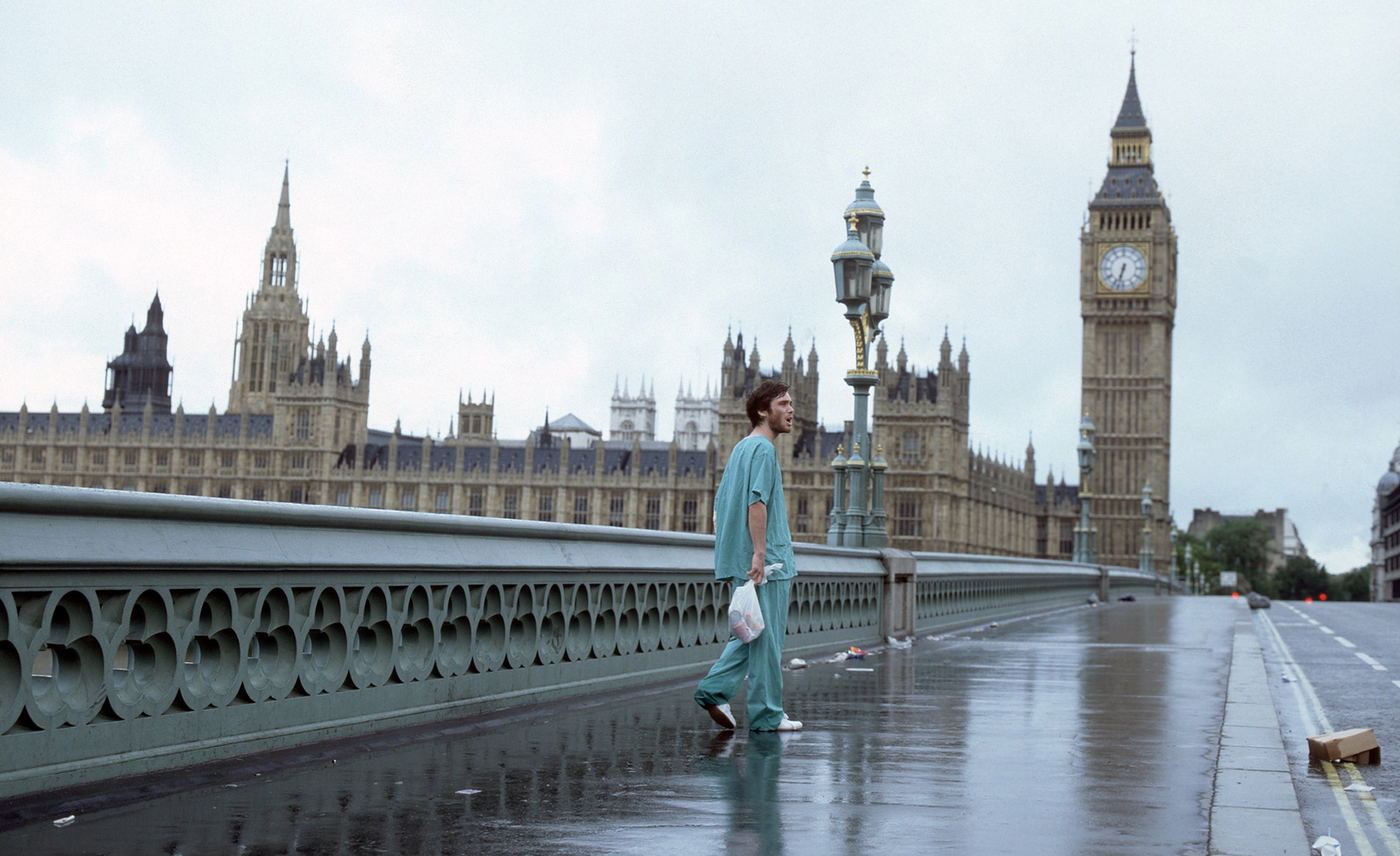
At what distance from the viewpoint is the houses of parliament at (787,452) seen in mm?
94375

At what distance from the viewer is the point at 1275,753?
7.16 meters

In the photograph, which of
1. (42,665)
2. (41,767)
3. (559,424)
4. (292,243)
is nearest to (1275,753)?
(41,767)

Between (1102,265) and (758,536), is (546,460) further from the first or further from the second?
(758,536)

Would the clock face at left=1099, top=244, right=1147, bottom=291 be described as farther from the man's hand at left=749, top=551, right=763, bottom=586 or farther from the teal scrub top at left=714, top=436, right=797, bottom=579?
the man's hand at left=749, top=551, right=763, bottom=586

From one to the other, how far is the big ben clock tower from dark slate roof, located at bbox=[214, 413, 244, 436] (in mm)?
63991

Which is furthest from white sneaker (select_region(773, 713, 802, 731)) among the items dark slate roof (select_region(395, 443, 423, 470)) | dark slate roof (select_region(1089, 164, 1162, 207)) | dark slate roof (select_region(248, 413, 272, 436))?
dark slate roof (select_region(1089, 164, 1162, 207))

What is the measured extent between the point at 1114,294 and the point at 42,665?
109 m

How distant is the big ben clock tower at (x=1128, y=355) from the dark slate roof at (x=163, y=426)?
226 ft

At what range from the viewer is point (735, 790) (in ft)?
19.1

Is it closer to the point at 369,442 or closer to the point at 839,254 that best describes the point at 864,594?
the point at 839,254

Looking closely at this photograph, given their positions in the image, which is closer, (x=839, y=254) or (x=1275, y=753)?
(x=1275, y=753)

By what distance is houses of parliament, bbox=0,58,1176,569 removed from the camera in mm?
94375

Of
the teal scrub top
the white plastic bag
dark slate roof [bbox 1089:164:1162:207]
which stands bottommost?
the white plastic bag

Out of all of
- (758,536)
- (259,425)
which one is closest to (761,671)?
(758,536)
